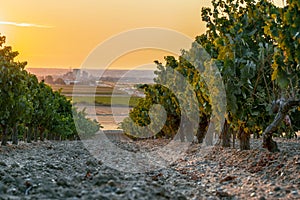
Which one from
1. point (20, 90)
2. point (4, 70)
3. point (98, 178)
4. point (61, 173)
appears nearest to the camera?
point (98, 178)

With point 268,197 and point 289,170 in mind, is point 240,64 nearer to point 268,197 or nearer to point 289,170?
point 289,170

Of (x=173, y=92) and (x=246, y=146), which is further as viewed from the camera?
(x=173, y=92)

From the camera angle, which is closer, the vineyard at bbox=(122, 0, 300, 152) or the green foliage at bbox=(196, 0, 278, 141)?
the vineyard at bbox=(122, 0, 300, 152)

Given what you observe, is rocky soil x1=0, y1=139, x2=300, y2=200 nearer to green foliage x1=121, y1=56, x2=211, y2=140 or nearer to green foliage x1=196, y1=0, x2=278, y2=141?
green foliage x1=196, y1=0, x2=278, y2=141

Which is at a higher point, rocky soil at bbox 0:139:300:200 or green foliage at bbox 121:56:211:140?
green foliage at bbox 121:56:211:140

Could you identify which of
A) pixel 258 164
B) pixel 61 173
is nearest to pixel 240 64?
pixel 258 164

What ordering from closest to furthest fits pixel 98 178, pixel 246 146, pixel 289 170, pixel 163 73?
pixel 98 178, pixel 289 170, pixel 246 146, pixel 163 73

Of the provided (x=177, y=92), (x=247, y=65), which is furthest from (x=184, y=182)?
(x=177, y=92)

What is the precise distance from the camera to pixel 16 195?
15859 millimetres

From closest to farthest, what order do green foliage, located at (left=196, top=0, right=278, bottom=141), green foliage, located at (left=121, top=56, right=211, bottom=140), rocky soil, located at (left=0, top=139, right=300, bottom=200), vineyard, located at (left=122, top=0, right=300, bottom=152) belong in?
rocky soil, located at (left=0, top=139, right=300, bottom=200)
vineyard, located at (left=122, top=0, right=300, bottom=152)
green foliage, located at (left=196, top=0, right=278, bottom=141)
green foliage, located at (left=121, top=56, right=211, bottom=140)

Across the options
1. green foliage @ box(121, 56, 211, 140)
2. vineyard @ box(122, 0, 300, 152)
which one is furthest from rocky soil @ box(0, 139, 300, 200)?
green foliage @ box(121, 56, 211, 140)

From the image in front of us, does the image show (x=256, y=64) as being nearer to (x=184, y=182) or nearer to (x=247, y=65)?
(x=247, y=65)

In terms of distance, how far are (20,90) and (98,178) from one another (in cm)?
2683

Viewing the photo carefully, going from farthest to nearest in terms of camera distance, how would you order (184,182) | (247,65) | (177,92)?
(177,92), (247,65), (184,182)
